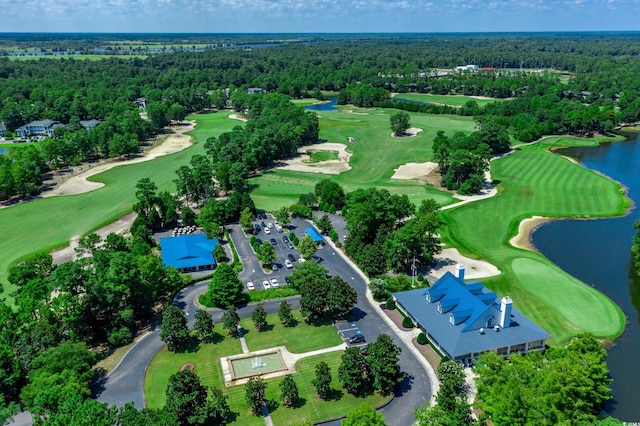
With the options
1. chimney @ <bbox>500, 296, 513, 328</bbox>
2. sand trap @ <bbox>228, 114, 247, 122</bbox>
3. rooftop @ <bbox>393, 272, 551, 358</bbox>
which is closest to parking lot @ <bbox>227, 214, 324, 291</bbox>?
rooftop @ <bbox>393, 272, 551, 358</bbox>

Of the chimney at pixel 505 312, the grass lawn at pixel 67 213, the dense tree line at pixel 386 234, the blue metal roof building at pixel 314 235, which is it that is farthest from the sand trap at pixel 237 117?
the chimney at pixel 505 312

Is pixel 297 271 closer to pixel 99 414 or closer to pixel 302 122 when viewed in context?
pixel 99 414

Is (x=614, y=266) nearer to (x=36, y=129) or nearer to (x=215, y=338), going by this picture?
(x=215, y=338)

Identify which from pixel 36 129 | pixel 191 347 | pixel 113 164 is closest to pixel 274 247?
pixel 191 347

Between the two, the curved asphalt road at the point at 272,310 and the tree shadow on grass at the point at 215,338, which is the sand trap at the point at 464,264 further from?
the tree shadow on grass at the point at 215,338

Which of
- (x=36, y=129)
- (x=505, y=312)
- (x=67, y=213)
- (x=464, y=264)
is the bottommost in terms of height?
(x=67, y=213)

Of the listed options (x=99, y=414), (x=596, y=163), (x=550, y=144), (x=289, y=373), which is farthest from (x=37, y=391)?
(x=550, y=144)
